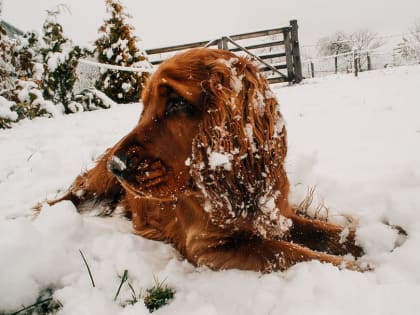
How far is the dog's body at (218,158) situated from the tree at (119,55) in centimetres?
734

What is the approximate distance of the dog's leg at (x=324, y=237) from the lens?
1852 millimetres

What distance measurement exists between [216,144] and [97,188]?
4.16 ft

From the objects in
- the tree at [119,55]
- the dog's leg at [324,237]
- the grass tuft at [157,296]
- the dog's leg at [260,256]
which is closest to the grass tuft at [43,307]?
the grass tuft at [157,296]

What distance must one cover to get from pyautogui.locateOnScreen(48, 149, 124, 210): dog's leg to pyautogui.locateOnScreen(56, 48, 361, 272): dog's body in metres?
0.85

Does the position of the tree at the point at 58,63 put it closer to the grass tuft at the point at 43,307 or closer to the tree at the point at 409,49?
the grass tuft at the point at 43,307

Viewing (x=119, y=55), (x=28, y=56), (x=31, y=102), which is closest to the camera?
(x=31, y=102)

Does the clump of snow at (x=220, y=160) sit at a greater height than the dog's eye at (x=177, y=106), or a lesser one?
lesser

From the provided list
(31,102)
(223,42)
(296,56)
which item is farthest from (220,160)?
(296,56)

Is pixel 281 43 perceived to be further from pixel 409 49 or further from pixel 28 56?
pixel 409 49

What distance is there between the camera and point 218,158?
1.71 metres

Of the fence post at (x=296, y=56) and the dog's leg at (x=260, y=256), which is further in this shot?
Answer: the fence post at (x=296, y=56)

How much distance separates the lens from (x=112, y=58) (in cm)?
920

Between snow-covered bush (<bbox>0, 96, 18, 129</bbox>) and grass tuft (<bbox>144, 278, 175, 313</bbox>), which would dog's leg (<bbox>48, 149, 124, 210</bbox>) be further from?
snow-covered bush (<bbox>0, 96, 18, 129</bbox>)

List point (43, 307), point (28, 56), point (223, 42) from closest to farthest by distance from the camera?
point (43, 307) < point (28, 56) < point (223, 42)
